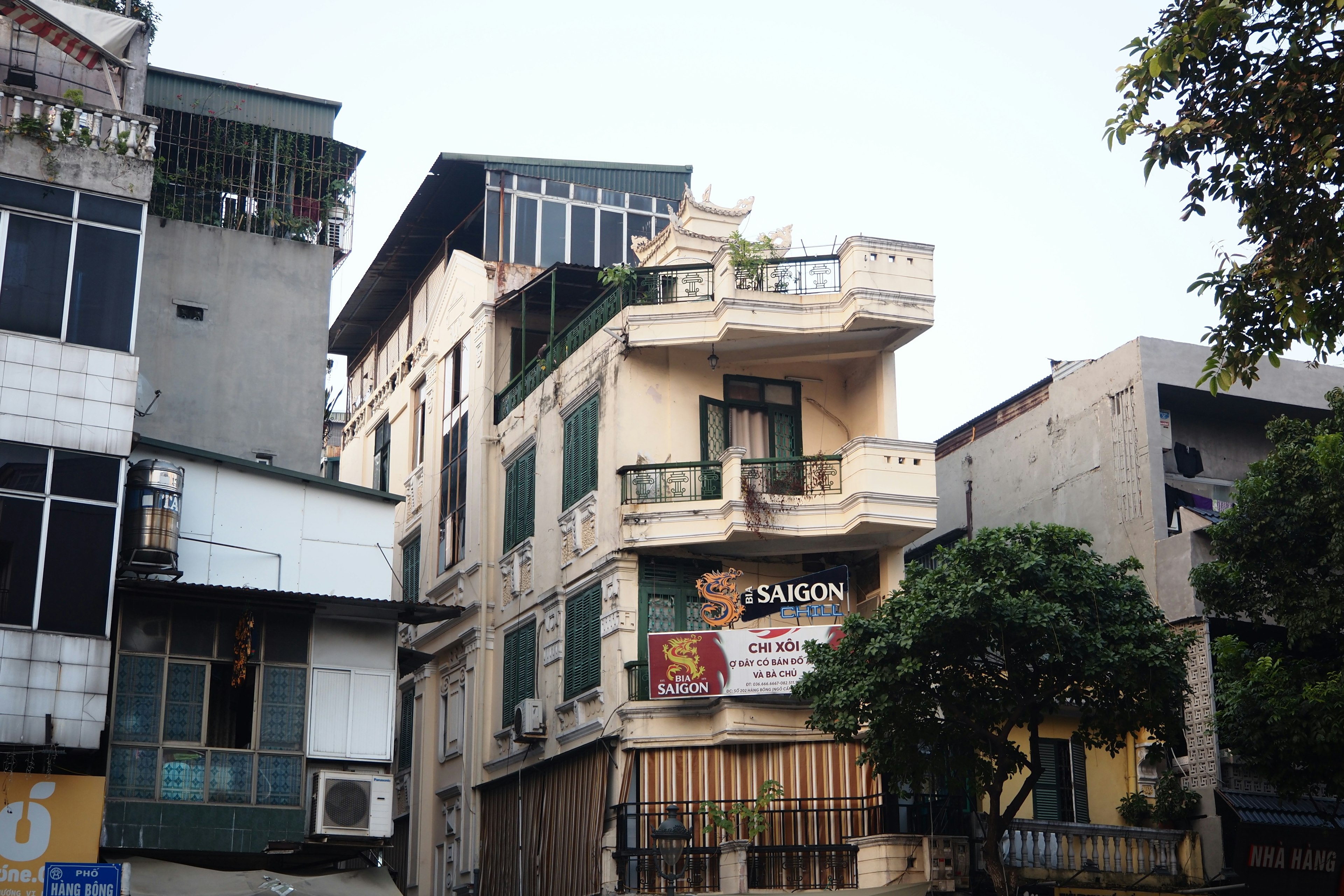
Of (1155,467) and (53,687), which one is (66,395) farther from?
(1155,467)

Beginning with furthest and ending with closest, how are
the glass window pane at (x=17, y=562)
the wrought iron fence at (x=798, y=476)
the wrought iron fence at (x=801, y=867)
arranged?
the wrought iron fence at (x=798, y=476)
the wrought iron fence at (x=801, y=867)
the glass window pane at (x=17, y=562)

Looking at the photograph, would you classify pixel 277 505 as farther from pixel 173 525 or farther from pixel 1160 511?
pixel 1160 511

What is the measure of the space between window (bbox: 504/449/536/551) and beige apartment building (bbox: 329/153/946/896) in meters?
0.09

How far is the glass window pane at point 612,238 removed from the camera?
3203 centimetres

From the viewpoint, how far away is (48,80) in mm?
21672

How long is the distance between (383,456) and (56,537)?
19.8 m

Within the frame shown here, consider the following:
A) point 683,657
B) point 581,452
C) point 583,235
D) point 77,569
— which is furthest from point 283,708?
point 583,235

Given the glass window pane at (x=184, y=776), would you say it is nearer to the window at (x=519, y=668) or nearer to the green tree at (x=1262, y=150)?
the window at (x=519, y=668)

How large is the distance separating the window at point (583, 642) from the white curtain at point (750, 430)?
11.6 feet

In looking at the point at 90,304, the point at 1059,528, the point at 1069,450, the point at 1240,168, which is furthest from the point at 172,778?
the point at 1069,450

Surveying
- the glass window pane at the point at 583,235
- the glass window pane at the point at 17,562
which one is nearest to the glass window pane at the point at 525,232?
the glass window pane at the point at 583,235

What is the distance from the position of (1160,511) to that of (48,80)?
62.3 ft

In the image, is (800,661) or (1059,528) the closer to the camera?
(1059,528)

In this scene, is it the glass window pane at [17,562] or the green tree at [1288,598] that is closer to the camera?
the glass window pane at [17,562]
